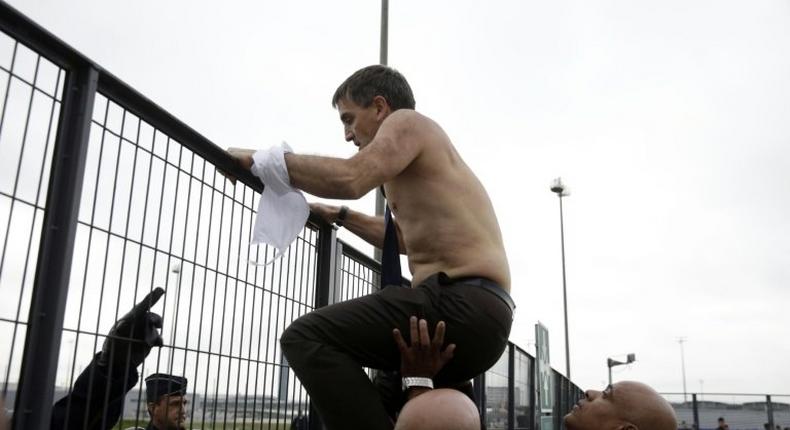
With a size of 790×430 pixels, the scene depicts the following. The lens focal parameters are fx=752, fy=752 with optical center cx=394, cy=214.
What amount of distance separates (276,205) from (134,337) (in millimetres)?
701

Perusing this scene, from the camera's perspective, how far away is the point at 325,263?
3.88m

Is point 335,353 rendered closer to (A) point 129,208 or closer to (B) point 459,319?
(B) point 459,319

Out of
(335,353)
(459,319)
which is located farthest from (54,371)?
(459,319)

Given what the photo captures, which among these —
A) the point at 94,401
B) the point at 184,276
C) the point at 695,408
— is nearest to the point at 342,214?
the point at 184,276

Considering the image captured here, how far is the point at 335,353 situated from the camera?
2.50 meters

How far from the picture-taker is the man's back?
2.77 meters

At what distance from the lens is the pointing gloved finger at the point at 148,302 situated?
2475 millimetres

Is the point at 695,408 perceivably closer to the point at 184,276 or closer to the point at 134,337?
the point at 184,276

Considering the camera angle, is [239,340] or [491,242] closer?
[491,242]

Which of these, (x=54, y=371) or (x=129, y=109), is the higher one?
(x=129, y=109)

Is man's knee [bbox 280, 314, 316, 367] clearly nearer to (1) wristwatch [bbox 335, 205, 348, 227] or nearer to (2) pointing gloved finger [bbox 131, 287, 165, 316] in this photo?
→ (2) pointing gloved finger [bbox 131, 287, 165, 316]

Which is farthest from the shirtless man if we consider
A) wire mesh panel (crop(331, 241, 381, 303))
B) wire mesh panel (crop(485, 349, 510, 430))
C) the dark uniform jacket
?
wire mesh panel (crop(485, 349, 510, 430))

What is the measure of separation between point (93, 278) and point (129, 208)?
27 cm

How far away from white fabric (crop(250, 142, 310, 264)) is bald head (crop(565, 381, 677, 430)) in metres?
1.34
